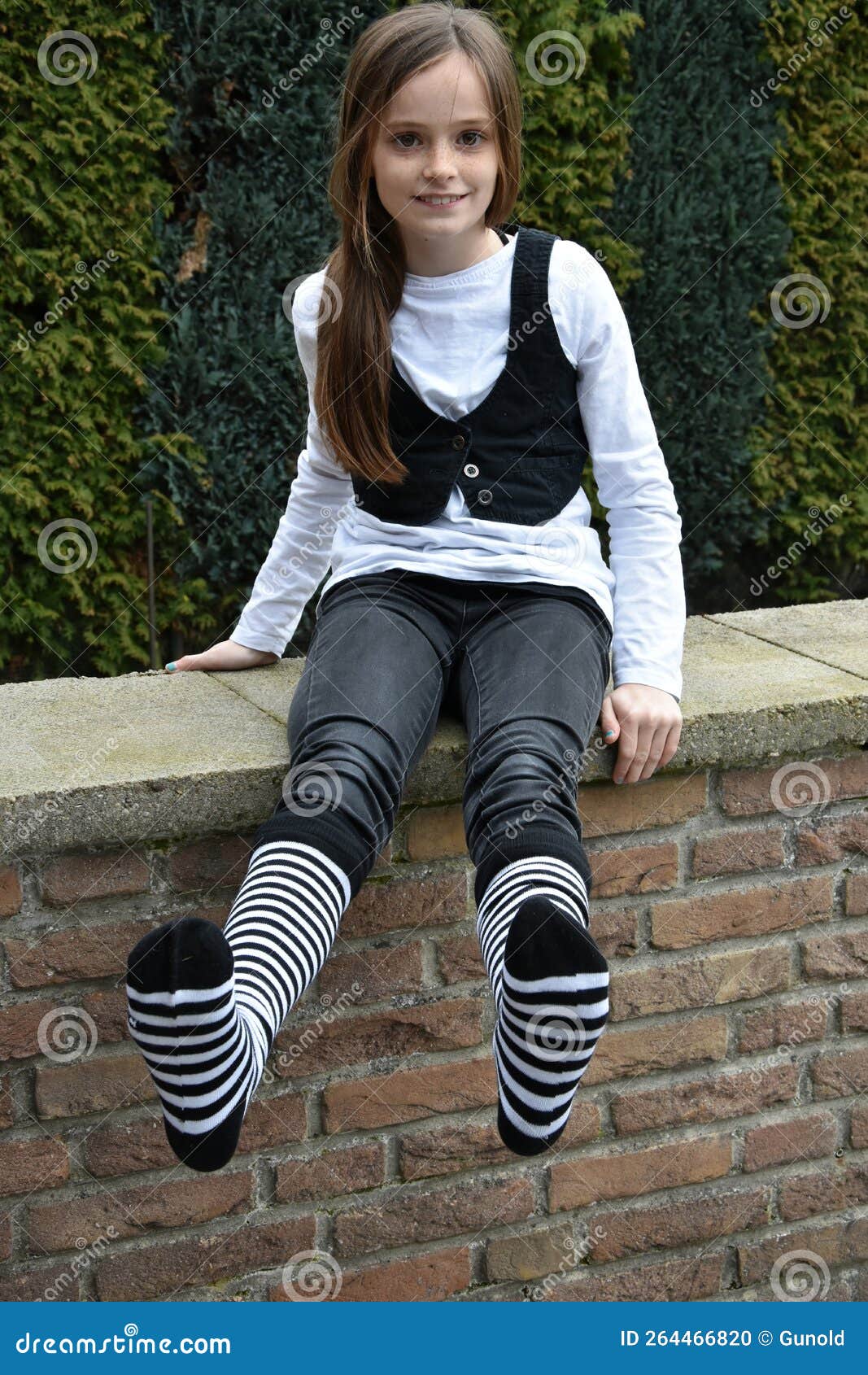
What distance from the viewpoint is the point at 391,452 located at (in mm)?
2105

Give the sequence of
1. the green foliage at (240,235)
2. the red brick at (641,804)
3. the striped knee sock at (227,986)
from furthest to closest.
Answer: the green foliage at (240,235) < the red brick at (641,804) < the striped knee sock at (227,986)

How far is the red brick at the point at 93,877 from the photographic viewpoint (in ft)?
6.02

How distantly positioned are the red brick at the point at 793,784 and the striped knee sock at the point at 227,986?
746 mm

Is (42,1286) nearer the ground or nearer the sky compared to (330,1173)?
nearer the ground

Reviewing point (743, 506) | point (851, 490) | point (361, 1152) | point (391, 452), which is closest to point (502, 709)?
point (391, 452)

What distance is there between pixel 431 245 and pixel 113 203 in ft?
4.19

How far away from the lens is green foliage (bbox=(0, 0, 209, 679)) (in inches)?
119

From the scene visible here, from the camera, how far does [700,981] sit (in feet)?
7.30

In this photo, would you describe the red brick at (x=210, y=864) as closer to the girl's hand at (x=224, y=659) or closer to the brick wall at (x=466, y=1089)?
the brick wall at (x=466, y=1089)

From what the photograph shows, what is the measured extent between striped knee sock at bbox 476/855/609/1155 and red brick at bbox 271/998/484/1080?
446mm

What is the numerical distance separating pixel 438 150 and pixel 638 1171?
1.59 meters

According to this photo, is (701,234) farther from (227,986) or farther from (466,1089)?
(227,986)

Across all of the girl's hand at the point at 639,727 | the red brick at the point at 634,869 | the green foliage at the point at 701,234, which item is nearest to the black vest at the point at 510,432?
the girl's hand at the point at 639,727

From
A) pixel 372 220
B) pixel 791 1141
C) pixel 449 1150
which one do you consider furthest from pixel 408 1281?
pixel 372 220
